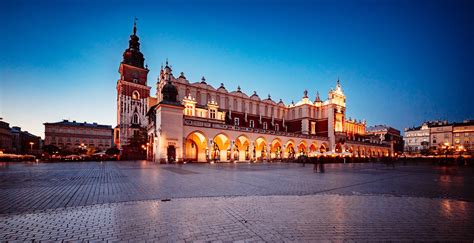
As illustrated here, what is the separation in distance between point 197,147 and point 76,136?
68983mm

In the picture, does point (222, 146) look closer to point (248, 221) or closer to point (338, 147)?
point (248, 221)

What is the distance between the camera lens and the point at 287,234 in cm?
446

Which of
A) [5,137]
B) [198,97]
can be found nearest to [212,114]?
[198,97]

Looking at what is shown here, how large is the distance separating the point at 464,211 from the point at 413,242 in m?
3.98

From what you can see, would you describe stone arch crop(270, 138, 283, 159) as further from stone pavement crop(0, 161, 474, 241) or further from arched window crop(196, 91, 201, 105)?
stone pavement crop(0, 161, 474, 241)

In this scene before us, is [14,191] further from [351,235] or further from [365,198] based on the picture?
[365,198]

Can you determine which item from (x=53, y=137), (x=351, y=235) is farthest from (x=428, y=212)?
(x=53, y=137)

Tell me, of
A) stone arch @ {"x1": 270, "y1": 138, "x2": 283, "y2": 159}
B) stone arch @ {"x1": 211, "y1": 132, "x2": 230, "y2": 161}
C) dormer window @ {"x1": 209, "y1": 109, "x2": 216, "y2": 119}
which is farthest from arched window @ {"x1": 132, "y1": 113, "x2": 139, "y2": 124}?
stone arch @ {"x1": 270, "y1": 138, "x2": 283, "y2": 159}

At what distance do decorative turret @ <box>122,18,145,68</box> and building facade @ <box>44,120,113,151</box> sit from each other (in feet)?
120

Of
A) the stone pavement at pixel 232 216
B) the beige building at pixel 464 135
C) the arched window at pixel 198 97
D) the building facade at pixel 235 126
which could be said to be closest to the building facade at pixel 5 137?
the building facade at pixel 235 126

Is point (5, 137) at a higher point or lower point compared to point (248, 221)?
higher

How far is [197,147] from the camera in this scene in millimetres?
39219

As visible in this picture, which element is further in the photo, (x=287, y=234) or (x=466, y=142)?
(x=466, y=142)

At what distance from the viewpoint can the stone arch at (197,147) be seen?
122 ft
